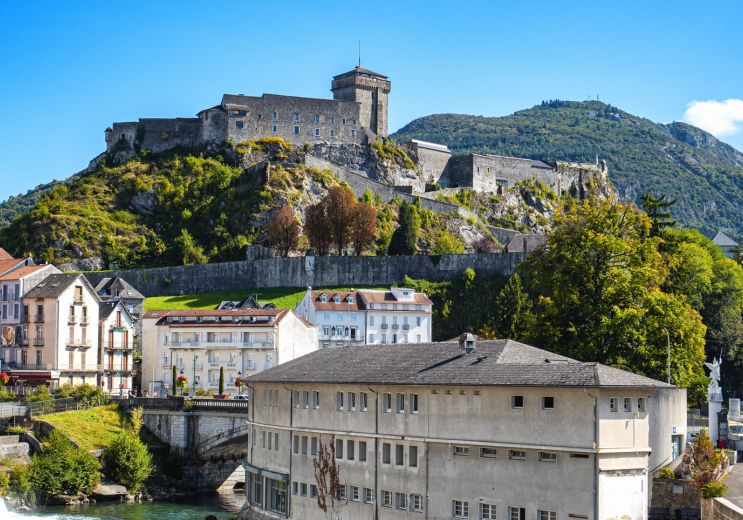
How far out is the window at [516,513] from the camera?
41000mm

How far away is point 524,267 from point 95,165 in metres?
100

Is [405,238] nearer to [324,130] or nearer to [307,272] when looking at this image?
[307,272]

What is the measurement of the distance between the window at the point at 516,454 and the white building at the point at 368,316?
58.9 metres

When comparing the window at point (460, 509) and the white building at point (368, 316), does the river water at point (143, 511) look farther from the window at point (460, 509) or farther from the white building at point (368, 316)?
the white building at point (368, 316)

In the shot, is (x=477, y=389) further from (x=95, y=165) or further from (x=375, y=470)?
(x=95, y=165)

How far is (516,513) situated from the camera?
41219mm

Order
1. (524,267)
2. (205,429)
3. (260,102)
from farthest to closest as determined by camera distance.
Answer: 1. (260,102)
2. (205,429)
3. (524,267)

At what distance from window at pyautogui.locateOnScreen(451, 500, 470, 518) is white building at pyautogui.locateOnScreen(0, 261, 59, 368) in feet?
166

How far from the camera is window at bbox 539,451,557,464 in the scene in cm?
4050

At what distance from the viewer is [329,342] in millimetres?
101000

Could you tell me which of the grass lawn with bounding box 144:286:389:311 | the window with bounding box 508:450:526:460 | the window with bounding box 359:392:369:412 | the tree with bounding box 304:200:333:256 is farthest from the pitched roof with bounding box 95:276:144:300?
the window with bounding box 508:450:526:460

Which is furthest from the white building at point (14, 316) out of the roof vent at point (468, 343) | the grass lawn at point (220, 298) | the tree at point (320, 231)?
the roof vent at point (468, 343)

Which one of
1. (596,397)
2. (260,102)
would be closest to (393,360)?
(596,397)

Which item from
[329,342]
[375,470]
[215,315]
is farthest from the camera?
[329,342]
